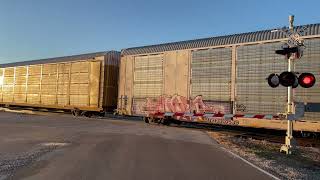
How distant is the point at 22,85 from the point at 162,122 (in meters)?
18.2

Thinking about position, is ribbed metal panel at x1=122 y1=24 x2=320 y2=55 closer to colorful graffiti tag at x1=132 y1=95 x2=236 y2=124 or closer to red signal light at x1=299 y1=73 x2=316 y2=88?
colorful graffiti tag at x1=132 y1=95 x2=236 y2=124

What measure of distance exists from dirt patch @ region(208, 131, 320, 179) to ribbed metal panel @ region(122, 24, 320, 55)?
15.2 ft

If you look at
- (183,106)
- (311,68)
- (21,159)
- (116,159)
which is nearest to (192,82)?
(183,106)

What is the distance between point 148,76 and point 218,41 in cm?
535

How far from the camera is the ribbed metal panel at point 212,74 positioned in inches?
785

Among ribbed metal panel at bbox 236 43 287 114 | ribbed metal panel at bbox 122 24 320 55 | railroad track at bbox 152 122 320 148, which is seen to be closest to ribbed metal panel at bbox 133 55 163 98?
ribbed metal panel at bbox 122 24 320 55

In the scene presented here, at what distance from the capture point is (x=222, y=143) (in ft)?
52.8

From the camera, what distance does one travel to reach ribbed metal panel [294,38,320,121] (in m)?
16.4

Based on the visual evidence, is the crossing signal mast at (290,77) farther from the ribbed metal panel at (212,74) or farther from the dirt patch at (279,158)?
the ribbed metal panel at (212,74)

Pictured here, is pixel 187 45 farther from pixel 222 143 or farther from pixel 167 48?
pixel 222 143

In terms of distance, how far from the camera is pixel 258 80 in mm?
18438

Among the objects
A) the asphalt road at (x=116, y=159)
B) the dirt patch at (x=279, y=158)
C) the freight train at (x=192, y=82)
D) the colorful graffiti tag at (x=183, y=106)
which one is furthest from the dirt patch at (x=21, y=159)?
the colorful graffiti tag at (x=183, y=106)

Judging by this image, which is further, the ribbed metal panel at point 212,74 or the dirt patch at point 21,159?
the ribbed metal panel at point 212,74

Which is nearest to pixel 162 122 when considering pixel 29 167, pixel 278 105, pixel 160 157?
pixel 278 105
